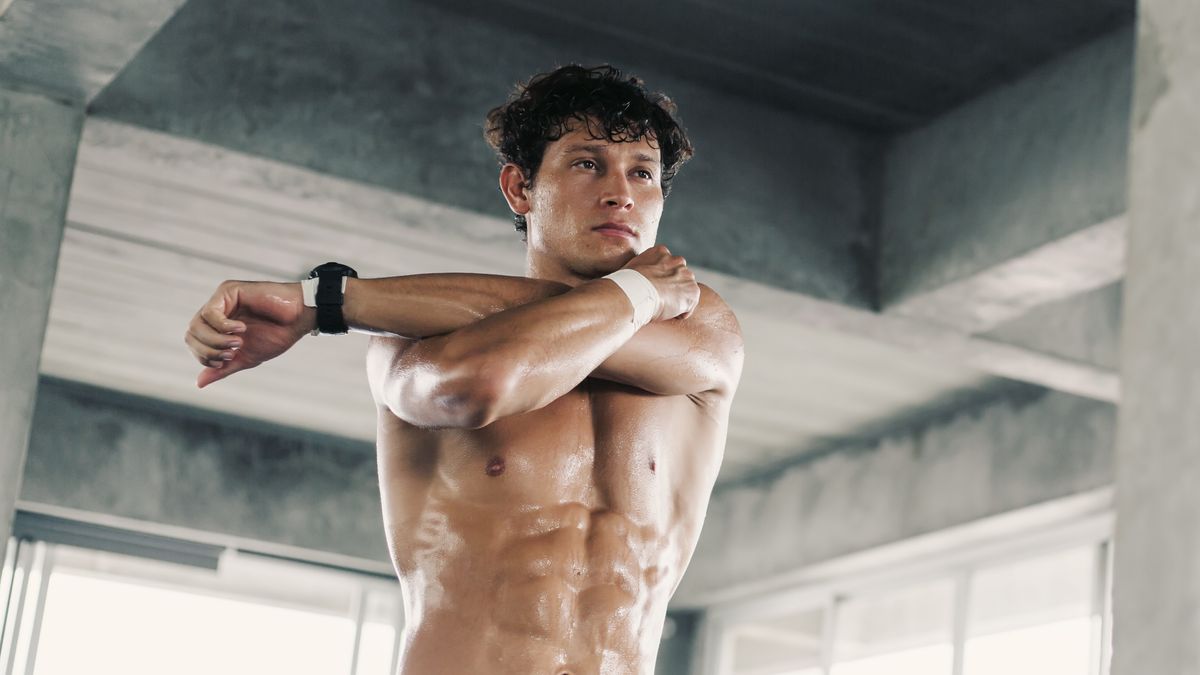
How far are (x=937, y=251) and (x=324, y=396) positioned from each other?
4.55 m

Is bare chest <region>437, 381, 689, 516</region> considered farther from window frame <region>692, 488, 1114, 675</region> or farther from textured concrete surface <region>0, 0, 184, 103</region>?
window frame <region>692, 488, 1114, 675</region>

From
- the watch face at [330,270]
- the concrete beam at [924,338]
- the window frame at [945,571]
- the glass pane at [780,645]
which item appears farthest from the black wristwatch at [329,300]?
the glass pane at [780,645]

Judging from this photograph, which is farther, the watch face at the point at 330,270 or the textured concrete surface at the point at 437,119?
the textured concrete surface at the point at 437,119

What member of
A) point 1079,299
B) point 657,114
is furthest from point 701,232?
point 657,114

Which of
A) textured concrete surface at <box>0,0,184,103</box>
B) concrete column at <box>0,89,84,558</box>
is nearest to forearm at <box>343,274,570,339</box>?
textured concrete surface at <box>0,0,184,103</box>

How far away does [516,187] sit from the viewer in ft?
9.93

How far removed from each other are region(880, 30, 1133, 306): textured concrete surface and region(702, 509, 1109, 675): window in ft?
8.98

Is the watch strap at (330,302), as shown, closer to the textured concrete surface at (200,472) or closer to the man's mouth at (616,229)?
the man's mouth at (616,229)

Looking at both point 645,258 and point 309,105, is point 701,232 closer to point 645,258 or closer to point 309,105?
point 309,105

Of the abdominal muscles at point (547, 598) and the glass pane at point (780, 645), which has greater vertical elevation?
the glass pane at point (780, 645)

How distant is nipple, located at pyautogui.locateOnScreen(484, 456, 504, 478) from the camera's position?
263 centimetres

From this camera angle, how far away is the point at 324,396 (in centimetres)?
969

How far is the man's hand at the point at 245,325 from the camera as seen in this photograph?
249 centimetres

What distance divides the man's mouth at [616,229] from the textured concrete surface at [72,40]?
1886mm
